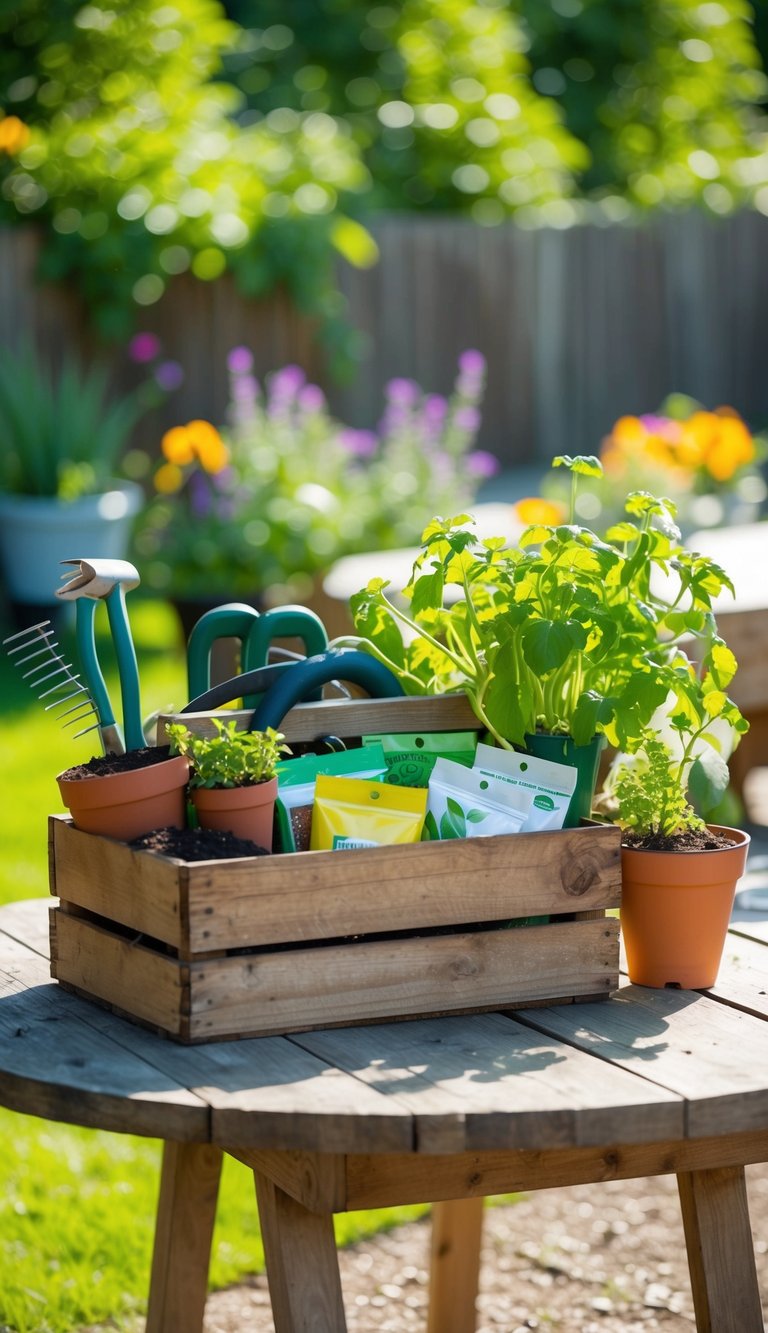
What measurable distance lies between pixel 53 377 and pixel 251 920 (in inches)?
252

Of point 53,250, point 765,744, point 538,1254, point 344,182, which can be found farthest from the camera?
point 344,182

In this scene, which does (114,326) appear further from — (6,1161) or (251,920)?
(251,920)

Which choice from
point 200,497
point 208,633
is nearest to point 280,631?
point 208,633

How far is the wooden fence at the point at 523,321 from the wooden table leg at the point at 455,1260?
576 centimetres

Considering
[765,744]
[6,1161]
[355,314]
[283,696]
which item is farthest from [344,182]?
[283,696]

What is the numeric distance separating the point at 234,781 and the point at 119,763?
0.10 meters

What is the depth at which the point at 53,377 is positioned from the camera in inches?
291

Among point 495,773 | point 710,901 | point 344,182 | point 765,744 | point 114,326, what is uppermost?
point 344,182

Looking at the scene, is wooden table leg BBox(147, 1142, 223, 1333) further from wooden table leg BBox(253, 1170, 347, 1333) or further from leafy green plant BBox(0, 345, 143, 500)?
leafy green plant BBox(0, 345, 143, 500)

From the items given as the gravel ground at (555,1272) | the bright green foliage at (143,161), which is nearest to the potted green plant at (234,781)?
the gravel ground at (555,1272)

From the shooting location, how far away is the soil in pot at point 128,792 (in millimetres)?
1369

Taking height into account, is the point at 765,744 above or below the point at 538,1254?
above

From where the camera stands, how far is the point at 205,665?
161 cm

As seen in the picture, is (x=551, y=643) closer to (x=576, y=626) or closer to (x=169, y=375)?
(x=576, y=626)
